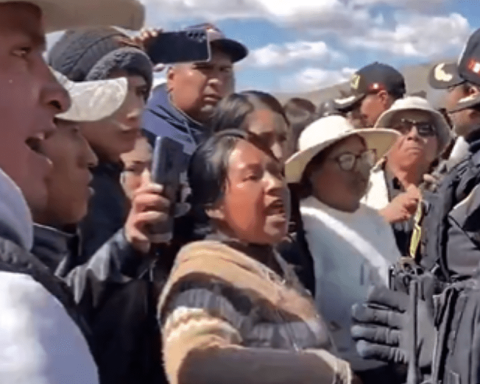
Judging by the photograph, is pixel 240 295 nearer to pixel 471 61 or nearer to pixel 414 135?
pixel 471 61

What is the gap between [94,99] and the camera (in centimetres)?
252

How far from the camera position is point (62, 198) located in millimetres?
2348

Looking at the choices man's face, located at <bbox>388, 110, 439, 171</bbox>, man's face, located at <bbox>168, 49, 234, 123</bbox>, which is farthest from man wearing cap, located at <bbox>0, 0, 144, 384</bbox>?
man's face, located at <bbox>388, 110, 439, 171</bbox>

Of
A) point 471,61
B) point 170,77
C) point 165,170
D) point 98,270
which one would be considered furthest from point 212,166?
point 471,61

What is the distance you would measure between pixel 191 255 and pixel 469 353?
0.97 m

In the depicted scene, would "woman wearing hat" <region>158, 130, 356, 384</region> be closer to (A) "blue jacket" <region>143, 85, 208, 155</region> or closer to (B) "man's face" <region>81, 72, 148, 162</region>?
(B) "man's face" <region>81, 72, 148, 162</region>

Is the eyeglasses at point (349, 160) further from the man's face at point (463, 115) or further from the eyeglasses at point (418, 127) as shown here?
the eyeglasses at point (418, 127)

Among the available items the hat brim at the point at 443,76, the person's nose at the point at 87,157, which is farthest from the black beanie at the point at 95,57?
the hat brim at the point at 443,76

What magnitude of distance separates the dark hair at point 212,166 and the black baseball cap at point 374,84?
338 centimetres

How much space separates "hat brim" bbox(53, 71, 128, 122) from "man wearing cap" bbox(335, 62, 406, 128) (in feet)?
11.3

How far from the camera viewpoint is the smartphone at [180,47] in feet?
9.63

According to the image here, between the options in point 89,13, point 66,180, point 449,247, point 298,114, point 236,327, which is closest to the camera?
point 89,13

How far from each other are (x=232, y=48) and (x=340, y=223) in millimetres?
809

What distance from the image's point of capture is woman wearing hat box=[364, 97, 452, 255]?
4.84m
